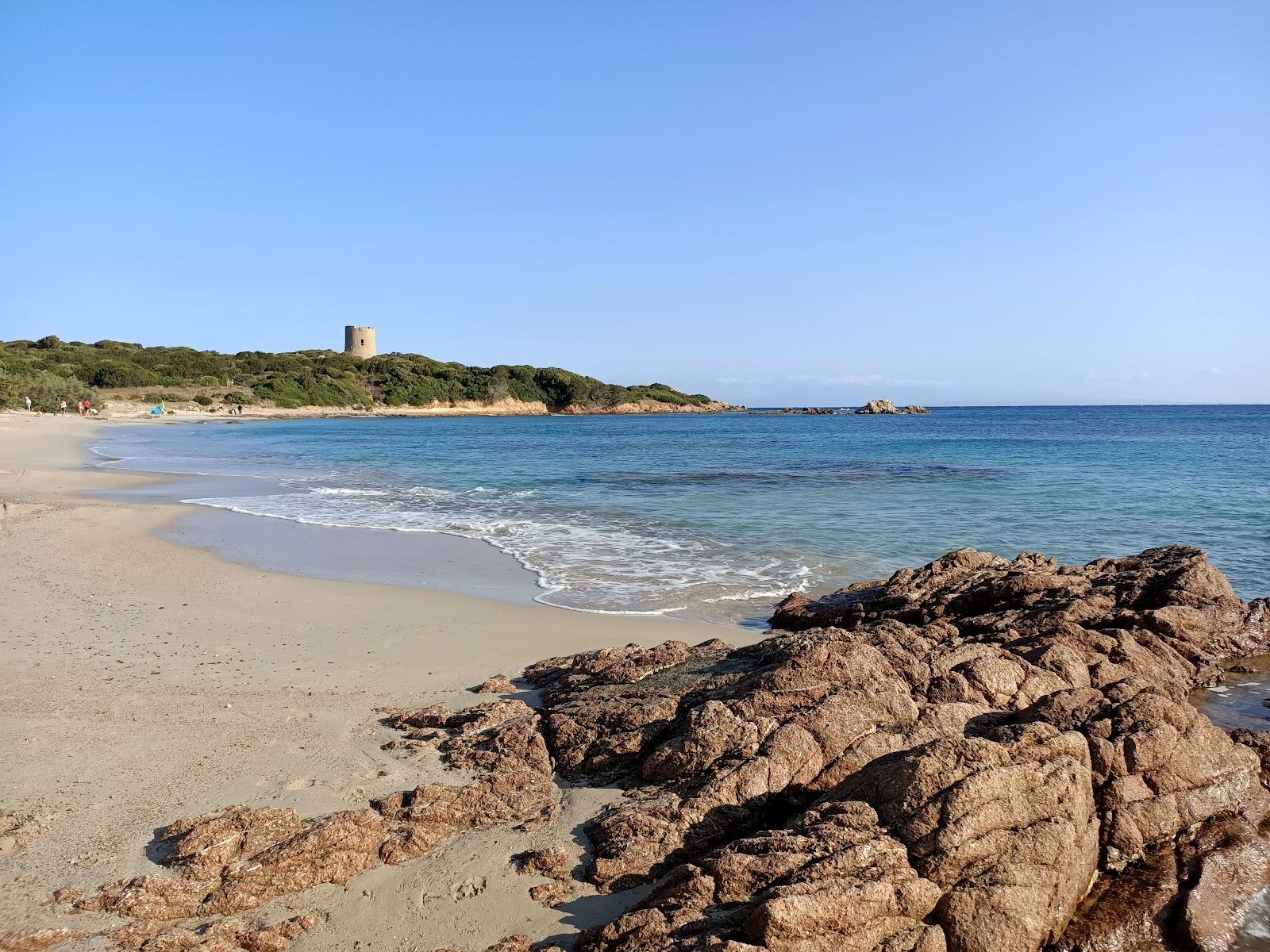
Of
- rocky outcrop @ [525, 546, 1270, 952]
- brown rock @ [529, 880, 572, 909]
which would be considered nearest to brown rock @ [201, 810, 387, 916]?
brown rock @ [529, 880, 572, 909]

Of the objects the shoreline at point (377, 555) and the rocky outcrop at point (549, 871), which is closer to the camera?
the rocky outcrop at point (549, 871)

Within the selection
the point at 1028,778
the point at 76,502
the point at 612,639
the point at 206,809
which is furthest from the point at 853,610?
the point at 76,502

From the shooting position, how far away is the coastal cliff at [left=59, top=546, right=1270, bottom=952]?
341cm

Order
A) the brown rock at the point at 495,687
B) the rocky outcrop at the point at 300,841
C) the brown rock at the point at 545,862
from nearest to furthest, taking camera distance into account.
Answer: the rocky outcrop at the point at 300,841 < the brown rock at the point at 545,862 < the brown rock at the point at 495,687

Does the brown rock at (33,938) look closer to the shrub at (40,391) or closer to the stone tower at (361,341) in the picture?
the shrub at (40,391)

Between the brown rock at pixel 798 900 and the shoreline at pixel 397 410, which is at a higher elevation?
the shoreline at pixel 397 410

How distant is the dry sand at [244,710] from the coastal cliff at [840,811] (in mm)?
180

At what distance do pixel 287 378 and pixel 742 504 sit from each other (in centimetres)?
8217

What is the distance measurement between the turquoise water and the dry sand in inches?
94.0

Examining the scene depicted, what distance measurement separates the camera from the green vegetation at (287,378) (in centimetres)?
6781

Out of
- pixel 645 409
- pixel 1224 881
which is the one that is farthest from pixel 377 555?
pixel 645 409

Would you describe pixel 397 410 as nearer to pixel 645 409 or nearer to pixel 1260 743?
pixel 645 409

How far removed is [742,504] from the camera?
63.8 ft

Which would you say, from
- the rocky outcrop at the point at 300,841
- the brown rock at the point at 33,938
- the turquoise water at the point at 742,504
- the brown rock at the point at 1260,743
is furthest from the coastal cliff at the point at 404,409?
the brown rock at the point at 1260,743
